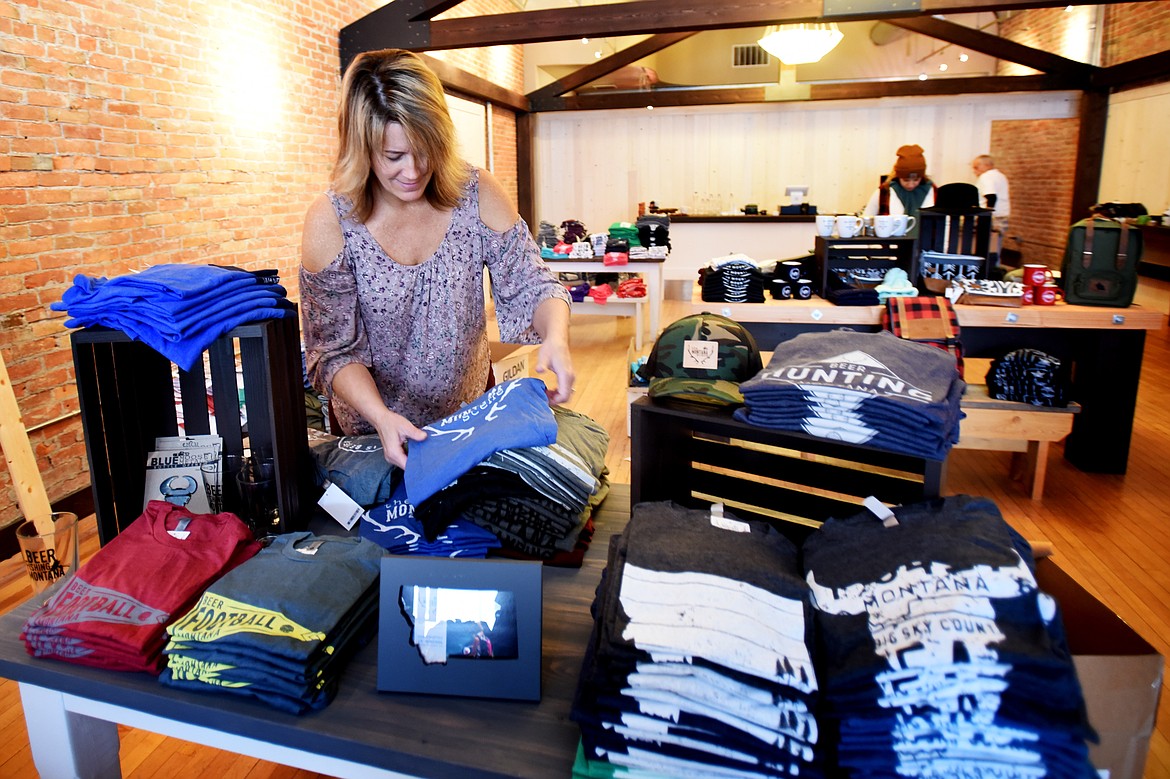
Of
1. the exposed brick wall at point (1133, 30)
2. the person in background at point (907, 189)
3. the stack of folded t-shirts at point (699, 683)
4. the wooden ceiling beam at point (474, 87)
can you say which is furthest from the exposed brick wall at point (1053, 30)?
the stack of folded t-shirts at point (699, 683)

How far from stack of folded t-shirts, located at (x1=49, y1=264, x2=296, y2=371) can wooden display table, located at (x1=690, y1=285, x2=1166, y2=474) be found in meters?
2.88

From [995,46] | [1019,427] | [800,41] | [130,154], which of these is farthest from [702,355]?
[995,46]

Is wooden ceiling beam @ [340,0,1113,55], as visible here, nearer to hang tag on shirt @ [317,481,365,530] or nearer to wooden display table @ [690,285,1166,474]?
wooden display table @ [690,285,1166,474]

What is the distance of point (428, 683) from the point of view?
101cm

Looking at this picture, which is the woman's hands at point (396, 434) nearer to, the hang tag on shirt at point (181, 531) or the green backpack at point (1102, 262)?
the hang tag on shirt at point (181, 531)

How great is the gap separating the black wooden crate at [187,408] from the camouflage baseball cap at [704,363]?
2.34ft

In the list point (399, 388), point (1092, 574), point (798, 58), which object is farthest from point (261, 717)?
point (798, 58)

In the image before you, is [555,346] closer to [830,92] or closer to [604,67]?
[604,67]

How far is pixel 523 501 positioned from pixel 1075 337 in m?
3.71

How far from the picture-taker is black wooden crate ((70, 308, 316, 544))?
1.42 m

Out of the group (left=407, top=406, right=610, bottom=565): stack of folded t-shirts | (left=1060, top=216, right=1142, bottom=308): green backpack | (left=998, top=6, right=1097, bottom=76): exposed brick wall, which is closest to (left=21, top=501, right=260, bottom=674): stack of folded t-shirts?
(left=407, top=406, right=610, bottom=565): stack of folded t-shirts

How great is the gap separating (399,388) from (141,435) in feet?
1.76

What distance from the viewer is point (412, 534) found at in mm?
1364

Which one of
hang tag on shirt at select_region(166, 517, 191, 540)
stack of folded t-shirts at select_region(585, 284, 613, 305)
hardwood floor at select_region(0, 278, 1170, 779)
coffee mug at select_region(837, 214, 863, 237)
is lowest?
hardwood floor at select_region(0, 278, 1170, 779)
